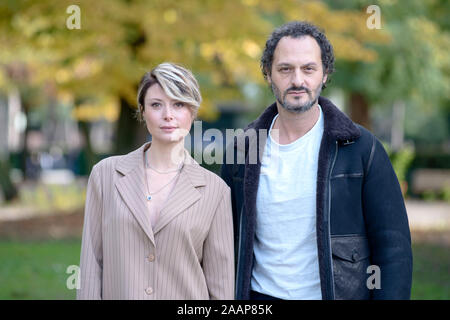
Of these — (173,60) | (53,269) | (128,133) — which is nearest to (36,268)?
(53,269)

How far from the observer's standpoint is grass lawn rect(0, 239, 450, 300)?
7363 mm

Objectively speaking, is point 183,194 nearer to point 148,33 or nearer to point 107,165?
point 107,165

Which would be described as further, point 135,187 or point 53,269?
point 53,269

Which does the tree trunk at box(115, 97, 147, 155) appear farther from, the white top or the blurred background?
the white top

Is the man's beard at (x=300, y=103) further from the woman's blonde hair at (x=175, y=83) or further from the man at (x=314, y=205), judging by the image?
the woman's blonde hair at (x=175, y=83)

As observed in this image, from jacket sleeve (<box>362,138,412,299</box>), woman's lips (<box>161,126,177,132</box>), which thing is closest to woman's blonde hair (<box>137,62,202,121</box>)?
woman's lips (<box>161,126,177,132</box>)

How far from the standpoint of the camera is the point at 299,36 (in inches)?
123

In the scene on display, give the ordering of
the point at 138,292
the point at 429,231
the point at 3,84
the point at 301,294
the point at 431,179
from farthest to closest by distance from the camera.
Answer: the point at 3,84 < the point at 431,179 < the point at 429,231 < the point at 301,294 < the point at 138,292

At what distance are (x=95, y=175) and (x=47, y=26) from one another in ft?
30.6

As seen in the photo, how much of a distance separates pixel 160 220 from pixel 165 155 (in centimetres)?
35

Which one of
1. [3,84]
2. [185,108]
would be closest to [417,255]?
[185,108]

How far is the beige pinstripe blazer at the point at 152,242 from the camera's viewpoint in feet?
9.14

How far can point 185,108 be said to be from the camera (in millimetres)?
2893

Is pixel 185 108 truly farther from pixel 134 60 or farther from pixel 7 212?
pixel 7 212
